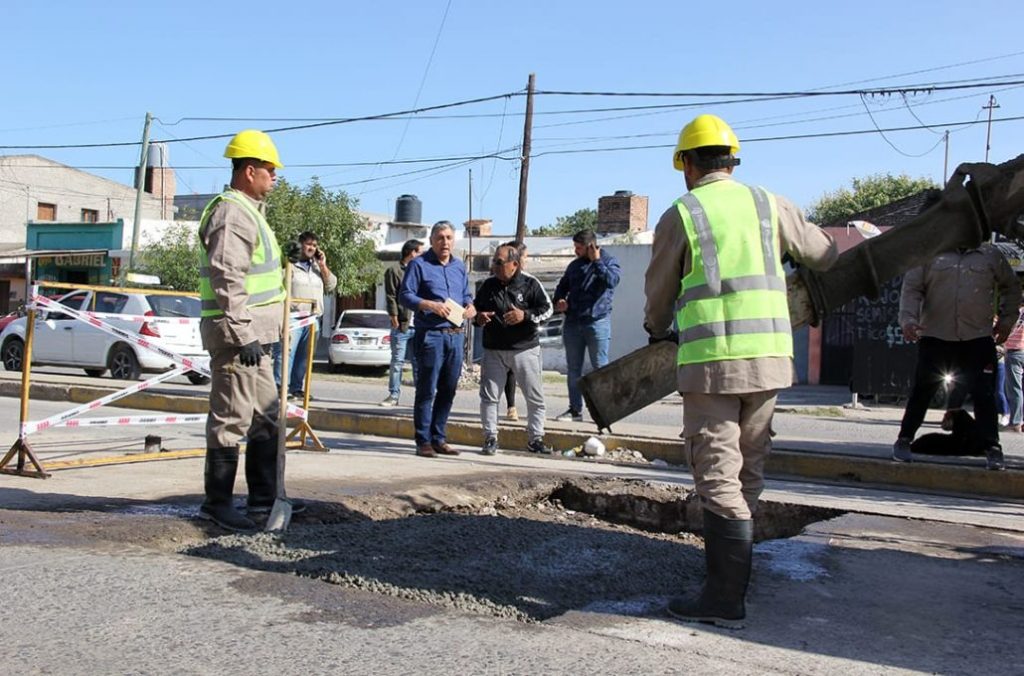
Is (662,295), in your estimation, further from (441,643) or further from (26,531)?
(26,531)

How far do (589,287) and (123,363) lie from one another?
10.1m

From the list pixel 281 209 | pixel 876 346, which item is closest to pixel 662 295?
pixel 876 346

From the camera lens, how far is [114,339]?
1741 centimetres

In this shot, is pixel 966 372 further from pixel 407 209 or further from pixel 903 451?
pixel 407 209

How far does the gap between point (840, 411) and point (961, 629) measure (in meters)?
12.0

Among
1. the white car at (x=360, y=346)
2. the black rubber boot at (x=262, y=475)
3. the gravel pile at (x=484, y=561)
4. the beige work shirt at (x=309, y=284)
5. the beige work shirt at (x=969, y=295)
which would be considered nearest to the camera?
the gravel pile at (x=484, y=561)

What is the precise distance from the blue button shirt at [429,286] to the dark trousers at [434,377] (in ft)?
0.33

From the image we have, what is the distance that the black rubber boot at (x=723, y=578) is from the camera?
145 inches

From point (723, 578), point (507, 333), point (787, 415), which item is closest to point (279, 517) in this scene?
point (723, 578)

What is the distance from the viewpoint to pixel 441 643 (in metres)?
3.33

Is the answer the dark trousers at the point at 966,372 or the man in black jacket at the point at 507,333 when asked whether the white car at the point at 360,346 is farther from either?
the dark trousers at the point at 966,372

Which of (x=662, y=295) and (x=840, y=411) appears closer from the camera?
(x=662, y=295)

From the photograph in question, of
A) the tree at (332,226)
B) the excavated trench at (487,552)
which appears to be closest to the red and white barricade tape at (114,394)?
the excavated trench at (487,552)

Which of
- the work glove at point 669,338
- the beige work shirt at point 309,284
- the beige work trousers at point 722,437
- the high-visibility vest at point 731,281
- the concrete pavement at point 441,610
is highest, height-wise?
the beige work shirt at point 309,284
